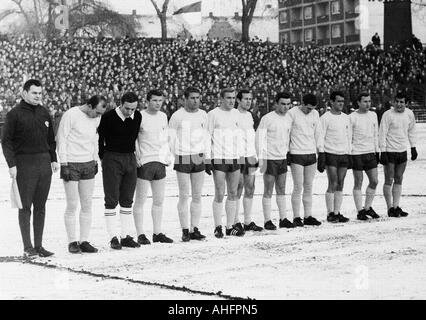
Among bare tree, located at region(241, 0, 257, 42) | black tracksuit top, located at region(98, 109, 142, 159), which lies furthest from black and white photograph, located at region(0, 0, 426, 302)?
bare tree, located at region(241, 0, 257, 42)

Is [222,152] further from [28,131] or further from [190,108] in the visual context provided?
[28,131]

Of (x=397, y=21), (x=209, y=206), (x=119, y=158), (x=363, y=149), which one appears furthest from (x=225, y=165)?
(x=397, y=21)

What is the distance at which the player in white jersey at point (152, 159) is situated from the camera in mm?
11469

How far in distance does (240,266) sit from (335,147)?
4.59 metres

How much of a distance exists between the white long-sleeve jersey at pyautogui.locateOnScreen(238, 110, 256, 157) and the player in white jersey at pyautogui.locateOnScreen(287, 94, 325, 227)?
Answer: 851 millimetres

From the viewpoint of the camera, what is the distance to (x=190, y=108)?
11969 mm

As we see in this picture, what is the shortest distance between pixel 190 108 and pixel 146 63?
97.2 ft

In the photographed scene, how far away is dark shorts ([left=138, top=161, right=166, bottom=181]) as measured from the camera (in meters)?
11.5

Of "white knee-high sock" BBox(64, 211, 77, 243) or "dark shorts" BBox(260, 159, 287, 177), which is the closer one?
"white knee-high sock" BBox(64, 211, 77, 243)

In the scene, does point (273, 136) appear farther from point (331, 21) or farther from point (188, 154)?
point (331, 21)

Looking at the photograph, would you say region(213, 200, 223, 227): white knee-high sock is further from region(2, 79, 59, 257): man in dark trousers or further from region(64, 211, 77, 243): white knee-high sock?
region(2, 79, 59, 257): man in dark trousers

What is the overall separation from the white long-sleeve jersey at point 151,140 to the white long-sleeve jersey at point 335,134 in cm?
308

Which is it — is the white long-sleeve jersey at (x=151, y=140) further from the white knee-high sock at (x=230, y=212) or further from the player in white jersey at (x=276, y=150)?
the player in white jersey at (x=276, y=150)

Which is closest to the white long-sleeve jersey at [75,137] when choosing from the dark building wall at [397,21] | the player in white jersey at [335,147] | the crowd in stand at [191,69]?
the player in white jersey at [335,147]
